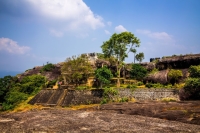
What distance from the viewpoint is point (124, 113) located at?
1203 inches

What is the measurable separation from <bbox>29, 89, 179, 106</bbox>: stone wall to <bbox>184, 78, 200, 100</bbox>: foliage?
2813 mm

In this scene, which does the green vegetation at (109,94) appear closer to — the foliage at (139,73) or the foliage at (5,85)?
the foliage at (139,73)

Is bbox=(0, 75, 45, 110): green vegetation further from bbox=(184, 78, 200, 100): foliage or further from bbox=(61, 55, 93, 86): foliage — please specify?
bbox=(184, 78, 200, 100): foliage

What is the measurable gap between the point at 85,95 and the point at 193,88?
25.6m

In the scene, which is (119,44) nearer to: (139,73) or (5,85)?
(139,73)

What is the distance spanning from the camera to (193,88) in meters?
32.9

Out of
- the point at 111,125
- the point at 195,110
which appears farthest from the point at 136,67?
the point at 111,125

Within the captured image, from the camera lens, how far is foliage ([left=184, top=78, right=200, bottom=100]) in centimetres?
3209

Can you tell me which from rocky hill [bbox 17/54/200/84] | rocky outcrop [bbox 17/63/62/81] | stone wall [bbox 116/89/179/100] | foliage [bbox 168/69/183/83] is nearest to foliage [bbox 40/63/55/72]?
rocky outcrop [bbox 17/63/62/81]

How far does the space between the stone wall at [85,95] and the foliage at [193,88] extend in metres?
2.81

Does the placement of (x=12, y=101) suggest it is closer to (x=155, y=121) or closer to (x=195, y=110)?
(x=155, y=121)

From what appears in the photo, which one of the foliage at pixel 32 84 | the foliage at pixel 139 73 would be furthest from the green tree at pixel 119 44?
the foliage at pixel 32 84

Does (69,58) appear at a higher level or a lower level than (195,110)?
higher

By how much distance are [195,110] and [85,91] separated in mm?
28174
